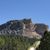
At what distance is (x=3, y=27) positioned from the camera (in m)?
149

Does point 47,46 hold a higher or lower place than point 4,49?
higher

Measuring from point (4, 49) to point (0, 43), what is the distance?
10661 mm

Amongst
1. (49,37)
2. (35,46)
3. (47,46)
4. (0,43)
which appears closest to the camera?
(35,46)

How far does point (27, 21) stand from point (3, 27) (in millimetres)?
22743

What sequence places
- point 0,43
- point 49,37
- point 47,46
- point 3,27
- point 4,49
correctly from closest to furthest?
point 47,46 < point 49,37 < point 0,43 < point 4,49 < point 3,27

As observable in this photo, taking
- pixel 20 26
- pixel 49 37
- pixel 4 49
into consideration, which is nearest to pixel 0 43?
pixel 4 49

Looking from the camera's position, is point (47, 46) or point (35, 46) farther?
point (47, 46)

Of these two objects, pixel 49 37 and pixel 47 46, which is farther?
pixel 49 37

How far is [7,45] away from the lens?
224 feet

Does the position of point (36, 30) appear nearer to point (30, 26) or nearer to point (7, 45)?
point (30, 26)

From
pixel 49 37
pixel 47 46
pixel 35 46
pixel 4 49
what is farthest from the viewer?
pixel 4 49

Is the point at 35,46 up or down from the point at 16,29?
up

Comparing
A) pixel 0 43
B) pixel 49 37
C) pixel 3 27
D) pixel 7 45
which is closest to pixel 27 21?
pixel 3 27

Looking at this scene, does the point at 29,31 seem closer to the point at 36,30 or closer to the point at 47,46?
the point at 36,30
